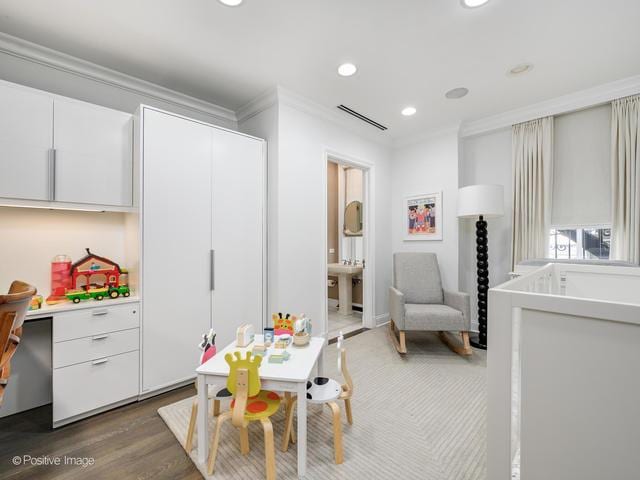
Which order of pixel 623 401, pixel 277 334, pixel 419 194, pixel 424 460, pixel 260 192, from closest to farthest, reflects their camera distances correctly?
pixel 623 401
pixel 424 460
pixel 277 334
pixel 260 192
pixel 419 194

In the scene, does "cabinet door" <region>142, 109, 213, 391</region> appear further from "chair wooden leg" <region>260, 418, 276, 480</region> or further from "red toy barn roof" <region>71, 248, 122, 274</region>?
"chair wooden leg" <region>260, 418, 276, 480</region>

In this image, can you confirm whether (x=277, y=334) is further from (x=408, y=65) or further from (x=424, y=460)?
(x=408, y=65)

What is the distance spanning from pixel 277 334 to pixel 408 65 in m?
2.31

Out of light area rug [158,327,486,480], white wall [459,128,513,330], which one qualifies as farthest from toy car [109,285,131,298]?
white wall [459,128,513,330]

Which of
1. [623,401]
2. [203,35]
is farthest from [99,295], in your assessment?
[623,401]

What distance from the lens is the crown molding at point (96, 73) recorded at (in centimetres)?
199

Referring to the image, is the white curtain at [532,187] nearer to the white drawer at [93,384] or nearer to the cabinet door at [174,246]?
the cabinet door at [174,246]

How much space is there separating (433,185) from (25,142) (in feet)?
12.5

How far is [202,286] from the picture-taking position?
93.5 inches

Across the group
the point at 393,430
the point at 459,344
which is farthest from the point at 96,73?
the point at 459,344

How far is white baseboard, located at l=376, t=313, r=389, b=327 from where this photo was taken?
12.6ft

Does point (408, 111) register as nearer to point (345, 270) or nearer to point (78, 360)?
point (345, 270)

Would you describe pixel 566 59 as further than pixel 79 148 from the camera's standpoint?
Yes

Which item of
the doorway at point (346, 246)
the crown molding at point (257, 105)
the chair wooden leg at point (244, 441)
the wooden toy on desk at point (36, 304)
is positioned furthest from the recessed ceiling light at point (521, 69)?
the wooden toy on desk at point (36, 304)
